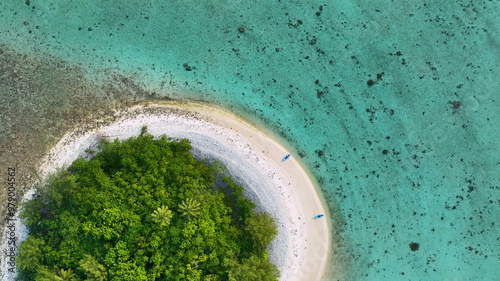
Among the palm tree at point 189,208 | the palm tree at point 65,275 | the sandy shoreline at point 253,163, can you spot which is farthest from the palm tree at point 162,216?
the palm tree at point 65,275

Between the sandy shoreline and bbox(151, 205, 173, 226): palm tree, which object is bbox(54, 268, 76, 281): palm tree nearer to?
the sandy shoreline

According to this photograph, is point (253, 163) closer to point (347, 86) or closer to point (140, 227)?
point (140, 227)

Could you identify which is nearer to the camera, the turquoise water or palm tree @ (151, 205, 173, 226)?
palm tree @ (151, 205, 173, 226)

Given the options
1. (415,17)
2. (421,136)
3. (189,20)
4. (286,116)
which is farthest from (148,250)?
(415,17)

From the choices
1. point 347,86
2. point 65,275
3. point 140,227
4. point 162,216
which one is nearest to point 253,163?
point 162,216

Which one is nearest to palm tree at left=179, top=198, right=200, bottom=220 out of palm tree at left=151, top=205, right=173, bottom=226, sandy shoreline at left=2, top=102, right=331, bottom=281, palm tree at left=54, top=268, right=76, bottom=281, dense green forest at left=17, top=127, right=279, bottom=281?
dense green forest at left=17, top=127, right=279, bottom=281

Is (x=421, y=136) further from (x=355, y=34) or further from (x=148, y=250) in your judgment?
(x=148, y=250)
